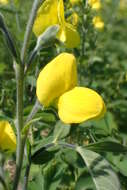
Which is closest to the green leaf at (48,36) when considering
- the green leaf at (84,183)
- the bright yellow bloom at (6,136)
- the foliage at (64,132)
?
the foliage at (64,132)

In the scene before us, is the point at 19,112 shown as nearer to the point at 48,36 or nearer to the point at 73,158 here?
the point at 48,36

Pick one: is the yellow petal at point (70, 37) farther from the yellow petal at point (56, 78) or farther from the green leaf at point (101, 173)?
the green leaf at point (101, 173)

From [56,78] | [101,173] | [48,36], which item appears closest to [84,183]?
[101,173]

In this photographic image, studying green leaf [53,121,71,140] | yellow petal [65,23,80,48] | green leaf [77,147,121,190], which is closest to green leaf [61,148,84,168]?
green leaf [53,121,71,140]

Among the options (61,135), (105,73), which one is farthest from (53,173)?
(105,73)

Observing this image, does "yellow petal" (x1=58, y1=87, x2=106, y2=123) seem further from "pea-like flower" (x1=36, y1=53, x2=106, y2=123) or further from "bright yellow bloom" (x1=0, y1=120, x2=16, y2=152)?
"bright yellow bloom" (x1=0, y1=120, x2=16, y2=152)

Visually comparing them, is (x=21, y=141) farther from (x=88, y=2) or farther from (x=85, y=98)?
(x=88, y=2)
